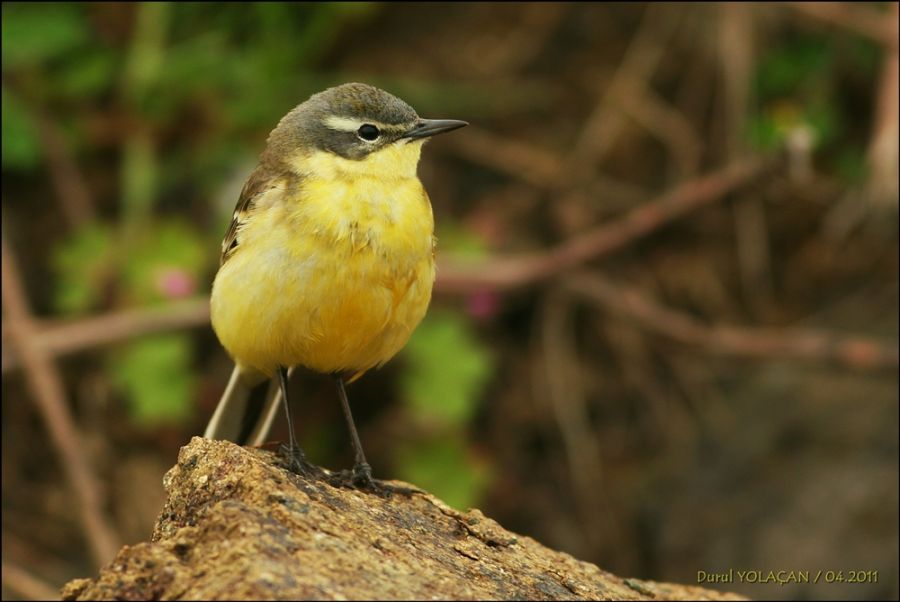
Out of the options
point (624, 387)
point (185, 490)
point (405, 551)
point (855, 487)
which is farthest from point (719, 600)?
point (624, 387)

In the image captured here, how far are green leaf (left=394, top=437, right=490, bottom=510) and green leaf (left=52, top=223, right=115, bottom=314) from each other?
256 centimetres

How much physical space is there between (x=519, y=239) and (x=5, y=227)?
4219 mm

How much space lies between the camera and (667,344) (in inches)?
387

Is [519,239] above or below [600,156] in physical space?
below

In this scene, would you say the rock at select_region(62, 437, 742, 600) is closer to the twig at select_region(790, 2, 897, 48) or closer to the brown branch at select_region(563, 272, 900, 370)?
the brown branch at select_region(563, 272, 900, 370)

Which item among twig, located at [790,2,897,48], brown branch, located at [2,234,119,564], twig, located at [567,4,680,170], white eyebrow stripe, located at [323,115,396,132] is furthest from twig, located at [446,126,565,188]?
white eyebrow stripe, located at [323,115,396,132]

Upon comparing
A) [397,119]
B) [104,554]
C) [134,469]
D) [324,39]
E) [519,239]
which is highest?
[324,39]

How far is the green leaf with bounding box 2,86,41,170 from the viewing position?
28.6 feet

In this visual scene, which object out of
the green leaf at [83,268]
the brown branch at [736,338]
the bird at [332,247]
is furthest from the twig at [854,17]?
the green leaf at [83,268]

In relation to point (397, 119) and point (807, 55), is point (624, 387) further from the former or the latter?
point (397, 119)

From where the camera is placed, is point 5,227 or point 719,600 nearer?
point 719,600

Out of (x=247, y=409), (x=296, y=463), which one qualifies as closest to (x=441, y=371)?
(x=247, y=409)

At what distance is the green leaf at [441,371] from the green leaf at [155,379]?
5.23 feet

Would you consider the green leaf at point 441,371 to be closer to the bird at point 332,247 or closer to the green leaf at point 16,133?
the bird at point 332,247
